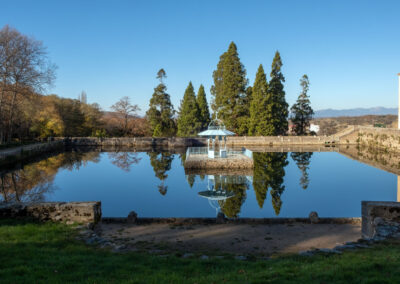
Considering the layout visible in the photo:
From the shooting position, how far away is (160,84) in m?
53.2

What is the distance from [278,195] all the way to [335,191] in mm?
3742

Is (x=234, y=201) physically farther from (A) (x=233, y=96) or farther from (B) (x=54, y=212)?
(A) (x=233, y=96)

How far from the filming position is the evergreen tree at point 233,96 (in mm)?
47406

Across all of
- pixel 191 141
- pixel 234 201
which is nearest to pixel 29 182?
pixel 234 201

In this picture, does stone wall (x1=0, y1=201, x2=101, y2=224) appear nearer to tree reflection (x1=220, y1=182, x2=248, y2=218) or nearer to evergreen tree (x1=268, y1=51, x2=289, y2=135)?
tree reflection (x1=220, y1=182, x2=248, y2=218)

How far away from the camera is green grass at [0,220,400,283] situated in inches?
187

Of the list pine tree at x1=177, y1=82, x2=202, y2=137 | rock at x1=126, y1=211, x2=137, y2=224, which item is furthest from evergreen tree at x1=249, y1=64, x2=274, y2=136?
rock at x1=126, y1=211, x2=137, y2=224

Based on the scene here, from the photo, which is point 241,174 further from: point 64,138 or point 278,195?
point 64,138

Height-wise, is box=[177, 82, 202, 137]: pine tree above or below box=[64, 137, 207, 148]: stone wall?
above

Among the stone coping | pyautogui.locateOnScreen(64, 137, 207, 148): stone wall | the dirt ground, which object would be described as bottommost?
the dirt ground

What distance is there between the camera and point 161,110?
5344 centimetres

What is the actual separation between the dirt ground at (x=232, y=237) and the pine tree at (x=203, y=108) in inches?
1699

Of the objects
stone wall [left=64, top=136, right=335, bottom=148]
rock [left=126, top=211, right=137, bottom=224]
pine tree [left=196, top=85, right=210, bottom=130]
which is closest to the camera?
rock [left=126, top=211, right=137, bottom=224]

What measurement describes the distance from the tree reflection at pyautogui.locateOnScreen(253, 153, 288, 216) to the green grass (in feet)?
23.4
